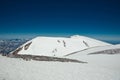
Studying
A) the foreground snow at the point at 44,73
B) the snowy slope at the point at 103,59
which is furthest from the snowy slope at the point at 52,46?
the foreground snow at the point at 44,73

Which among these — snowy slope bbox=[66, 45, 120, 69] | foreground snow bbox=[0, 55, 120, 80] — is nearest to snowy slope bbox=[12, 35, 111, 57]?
snowy slope bbox=[66, 45, 120, 69]

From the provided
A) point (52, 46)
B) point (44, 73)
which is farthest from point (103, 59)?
point (52, 46)

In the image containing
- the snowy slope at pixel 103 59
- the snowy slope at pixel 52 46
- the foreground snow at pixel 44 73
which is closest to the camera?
the foreground snow at pixel 44 73

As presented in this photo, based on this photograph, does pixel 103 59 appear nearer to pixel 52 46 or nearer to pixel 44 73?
pixel 44 73

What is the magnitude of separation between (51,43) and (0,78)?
80.7 meters

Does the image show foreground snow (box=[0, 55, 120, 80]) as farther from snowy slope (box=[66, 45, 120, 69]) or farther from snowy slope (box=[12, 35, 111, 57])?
snowy slope (box=[12, 35, 111, 57])

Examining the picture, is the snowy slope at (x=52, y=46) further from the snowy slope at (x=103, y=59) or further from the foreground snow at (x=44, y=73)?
the foreground snow at (x=44, y=73)

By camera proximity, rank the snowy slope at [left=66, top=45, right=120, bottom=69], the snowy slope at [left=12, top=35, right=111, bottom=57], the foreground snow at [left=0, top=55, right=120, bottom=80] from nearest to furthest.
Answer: the foreground snow at [left=0, top=55, right=120, bottom=80] < the snowy slope at [left=66, top=45, right=120, bottom=69] < the snowy slope at [left=12, top=35, right=111, bottom=57]

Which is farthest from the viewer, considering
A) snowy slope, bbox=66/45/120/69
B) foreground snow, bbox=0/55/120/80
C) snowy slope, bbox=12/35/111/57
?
snowy slope, bbox=12/35/111/57

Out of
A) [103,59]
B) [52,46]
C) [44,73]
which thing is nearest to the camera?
[44,73]

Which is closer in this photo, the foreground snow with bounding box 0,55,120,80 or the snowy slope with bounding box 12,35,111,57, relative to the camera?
the foreground snow with bounding box 0,55,120,80

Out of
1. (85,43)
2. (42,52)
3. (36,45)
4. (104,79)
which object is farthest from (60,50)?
(104,79)

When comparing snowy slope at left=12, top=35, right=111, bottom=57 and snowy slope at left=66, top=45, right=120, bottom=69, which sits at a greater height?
snowy slope at left=12, top=35, right=111, bottom=57

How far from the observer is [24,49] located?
7712 cm
